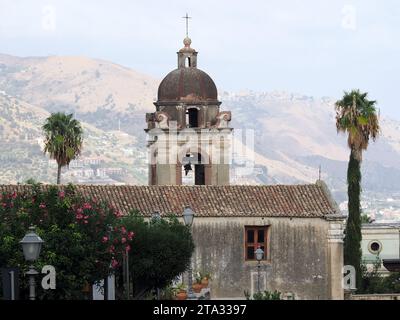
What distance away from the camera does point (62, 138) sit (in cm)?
8219

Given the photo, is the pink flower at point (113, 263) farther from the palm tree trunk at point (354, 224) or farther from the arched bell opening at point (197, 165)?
the palm tree trunk at point (354, 224)

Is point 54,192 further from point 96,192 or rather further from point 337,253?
point 337,253

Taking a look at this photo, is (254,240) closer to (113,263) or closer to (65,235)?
(113,263)

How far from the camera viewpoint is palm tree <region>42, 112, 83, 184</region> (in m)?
82.1

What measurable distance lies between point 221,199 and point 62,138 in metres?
23.6

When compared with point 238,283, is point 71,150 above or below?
above

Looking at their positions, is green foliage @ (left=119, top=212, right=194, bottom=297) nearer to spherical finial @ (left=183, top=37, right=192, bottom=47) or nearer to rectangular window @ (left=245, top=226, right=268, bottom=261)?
rectangular window @ (left=245, top=226, right=268, bottom=261)

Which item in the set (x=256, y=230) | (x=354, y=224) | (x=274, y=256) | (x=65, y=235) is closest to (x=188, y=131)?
(x=256, y=230)

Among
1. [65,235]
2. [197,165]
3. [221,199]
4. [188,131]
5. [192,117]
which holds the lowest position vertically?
[65,235]

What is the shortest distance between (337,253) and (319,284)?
1309 mm

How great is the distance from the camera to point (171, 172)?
2504 inches

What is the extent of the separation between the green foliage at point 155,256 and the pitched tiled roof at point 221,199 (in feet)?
24.8

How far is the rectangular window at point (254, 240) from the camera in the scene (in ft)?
195
